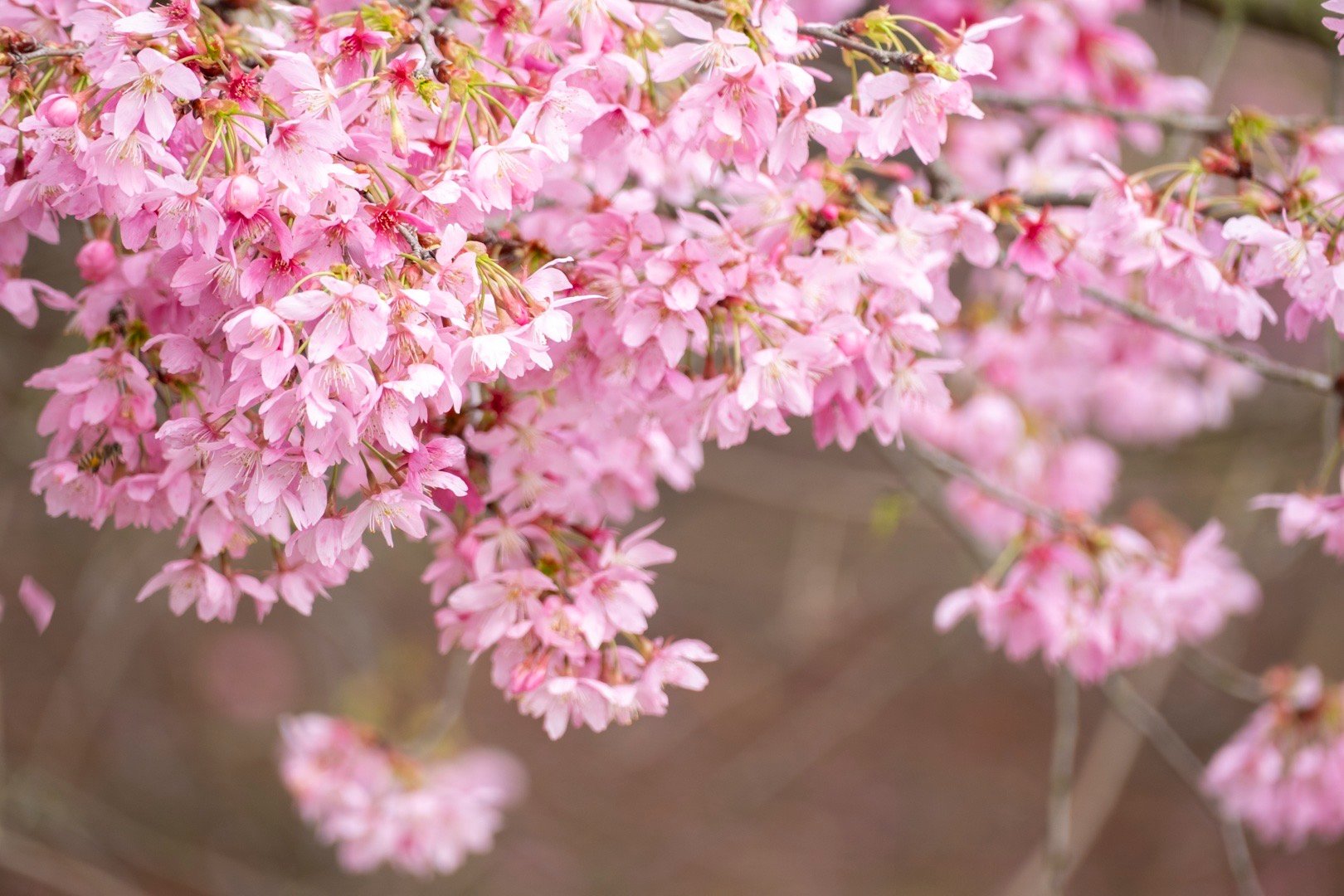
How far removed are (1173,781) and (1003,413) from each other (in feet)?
10.9

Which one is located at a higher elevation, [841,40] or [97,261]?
[841,40]

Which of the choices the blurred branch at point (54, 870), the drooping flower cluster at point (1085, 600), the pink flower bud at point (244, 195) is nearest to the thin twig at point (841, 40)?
the pink flower bud at point (244, 195)

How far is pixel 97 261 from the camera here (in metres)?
0.91

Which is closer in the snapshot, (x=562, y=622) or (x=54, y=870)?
(x=562, y=622)

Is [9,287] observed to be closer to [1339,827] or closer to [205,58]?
[205,58]

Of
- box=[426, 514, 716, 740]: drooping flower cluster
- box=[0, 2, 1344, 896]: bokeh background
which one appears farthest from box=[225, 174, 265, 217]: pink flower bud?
box=[0, 2, 1344, 896]: bokeh background

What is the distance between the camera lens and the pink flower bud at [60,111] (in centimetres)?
75

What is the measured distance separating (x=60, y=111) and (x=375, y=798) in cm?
145

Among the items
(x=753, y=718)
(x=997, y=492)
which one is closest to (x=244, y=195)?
(x=997, y=492)

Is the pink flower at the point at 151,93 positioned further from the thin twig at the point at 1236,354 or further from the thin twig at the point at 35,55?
the thin twig at the point at 1236,354

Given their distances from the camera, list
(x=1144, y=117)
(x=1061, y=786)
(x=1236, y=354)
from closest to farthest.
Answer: (x=1236, y=354)
(x=1144, y=117)
(x=1061, y=786)

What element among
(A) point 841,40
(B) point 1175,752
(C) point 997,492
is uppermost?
(A) point 841,40

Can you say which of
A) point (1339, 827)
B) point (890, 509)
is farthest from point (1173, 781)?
point (890, 509)

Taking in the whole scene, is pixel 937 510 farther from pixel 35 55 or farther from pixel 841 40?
pixel 35 55
